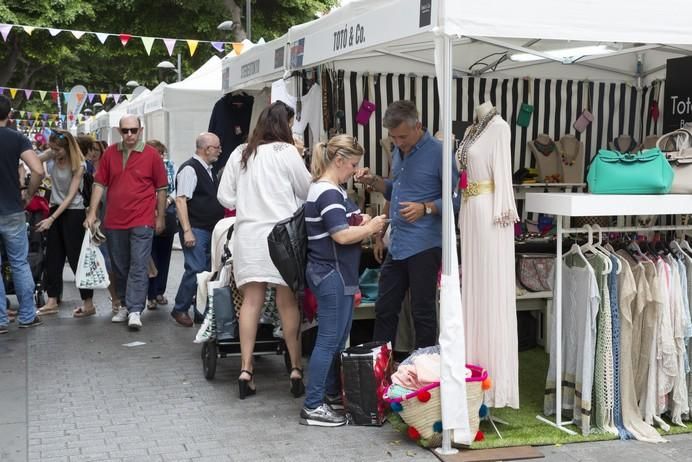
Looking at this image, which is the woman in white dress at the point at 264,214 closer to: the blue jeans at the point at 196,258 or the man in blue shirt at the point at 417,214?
the man in blue shirt at the point at 417,214

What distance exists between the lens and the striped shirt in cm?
453

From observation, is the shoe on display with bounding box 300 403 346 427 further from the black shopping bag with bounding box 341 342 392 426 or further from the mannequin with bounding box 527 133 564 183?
the mannequin with bounding box 527 133 564 183

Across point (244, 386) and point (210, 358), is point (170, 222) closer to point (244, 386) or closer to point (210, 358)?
point (210, 358)

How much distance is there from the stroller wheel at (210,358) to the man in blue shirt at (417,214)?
55.1 inches

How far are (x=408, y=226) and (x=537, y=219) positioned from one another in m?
2.81

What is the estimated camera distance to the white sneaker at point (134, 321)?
7305 mm

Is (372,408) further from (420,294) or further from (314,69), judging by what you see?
(314,69)

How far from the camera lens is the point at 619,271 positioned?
4559 millimetres

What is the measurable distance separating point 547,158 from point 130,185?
12.4 ft

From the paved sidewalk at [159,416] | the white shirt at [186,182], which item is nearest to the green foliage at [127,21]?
the white shirt at [186,182]

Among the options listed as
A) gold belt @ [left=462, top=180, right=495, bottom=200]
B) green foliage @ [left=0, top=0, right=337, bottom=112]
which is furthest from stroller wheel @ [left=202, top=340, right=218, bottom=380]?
green foliage @ [left=0, top=0, right=337, bottom=112]

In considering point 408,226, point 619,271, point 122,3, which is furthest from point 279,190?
point 122,3

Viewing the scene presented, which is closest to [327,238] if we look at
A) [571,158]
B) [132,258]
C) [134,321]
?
[132,258]

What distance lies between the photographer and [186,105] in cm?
1171
